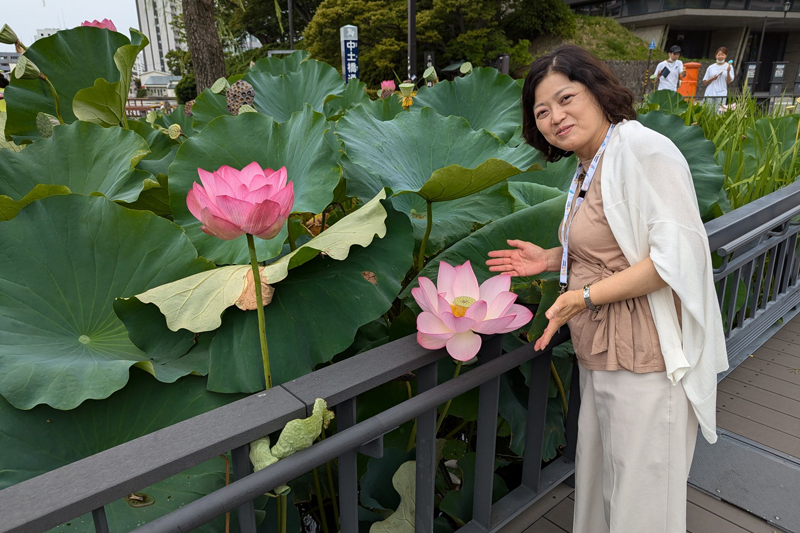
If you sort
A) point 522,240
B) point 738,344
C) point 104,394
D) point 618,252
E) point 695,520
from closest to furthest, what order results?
1. point 104,394
2. point 618,252
3. point 522,240
4. point 695,520
5. point 738,344

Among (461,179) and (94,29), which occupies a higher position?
(94,29)

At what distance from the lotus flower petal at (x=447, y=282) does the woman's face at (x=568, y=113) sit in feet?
0.92

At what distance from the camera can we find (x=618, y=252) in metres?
0.90

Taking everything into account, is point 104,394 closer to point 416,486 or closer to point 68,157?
point 416,486

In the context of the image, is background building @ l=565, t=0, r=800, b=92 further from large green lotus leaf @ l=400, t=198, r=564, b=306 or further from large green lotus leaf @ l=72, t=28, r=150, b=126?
large green lotus leaf @ l=72, t=28, r=150, b=126

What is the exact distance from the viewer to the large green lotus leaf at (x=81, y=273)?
33.9 inches

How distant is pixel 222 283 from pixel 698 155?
149cm

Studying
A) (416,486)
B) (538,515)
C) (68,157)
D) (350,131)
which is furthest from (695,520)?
(68,157)

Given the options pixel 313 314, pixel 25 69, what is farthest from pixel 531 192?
pixel 25 69

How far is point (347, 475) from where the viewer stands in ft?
2.65

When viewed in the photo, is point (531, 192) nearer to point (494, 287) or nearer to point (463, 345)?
point (494, 287)

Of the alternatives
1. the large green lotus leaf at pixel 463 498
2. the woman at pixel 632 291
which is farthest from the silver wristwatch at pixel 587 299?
the large green lotus leaf at pixel 463 498

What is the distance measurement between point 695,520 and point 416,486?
73 cm

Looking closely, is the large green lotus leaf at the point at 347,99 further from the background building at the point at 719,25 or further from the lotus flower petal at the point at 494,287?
the background building at the point at 719,25
